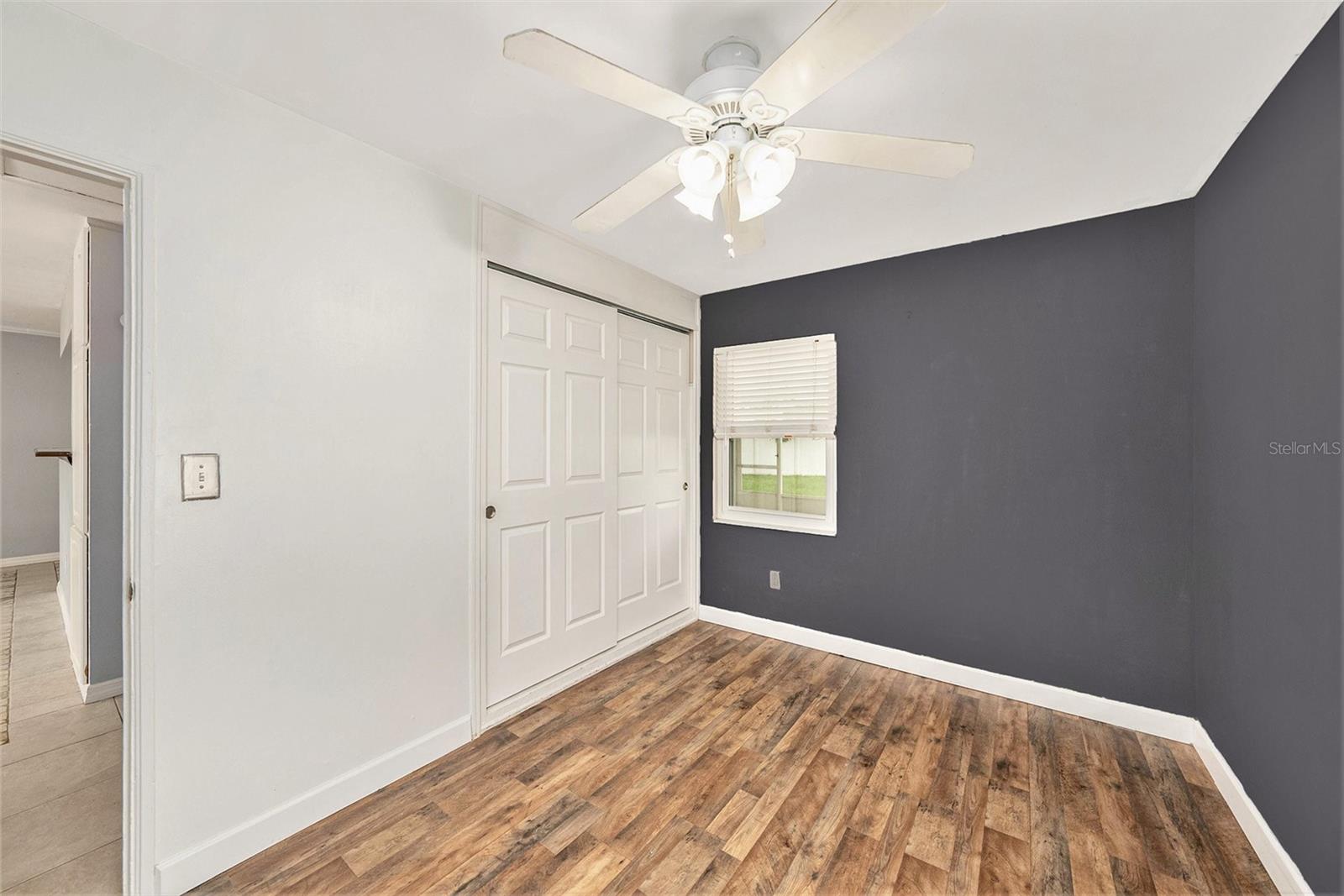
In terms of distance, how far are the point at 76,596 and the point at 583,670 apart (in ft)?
9.97

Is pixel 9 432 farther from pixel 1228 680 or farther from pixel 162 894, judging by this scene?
pixel 1228 680

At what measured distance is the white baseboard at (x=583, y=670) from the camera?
8.40 ft

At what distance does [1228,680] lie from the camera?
2016 millimetres

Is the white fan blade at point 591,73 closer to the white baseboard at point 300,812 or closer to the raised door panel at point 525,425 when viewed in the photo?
the raised door panel at point 525,425

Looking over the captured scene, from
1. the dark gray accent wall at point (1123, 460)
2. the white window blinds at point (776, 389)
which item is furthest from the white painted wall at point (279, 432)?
the dark gray accent wall at point (1123, 460)

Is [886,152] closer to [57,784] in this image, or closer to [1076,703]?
[1076,703]

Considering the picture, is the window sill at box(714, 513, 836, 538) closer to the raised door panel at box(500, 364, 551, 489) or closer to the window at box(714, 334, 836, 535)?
the window at box(714, 334, 836, 535)

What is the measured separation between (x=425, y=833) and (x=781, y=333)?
10.6ft

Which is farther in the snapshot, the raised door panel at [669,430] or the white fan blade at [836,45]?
the raised door panel at [669,430]

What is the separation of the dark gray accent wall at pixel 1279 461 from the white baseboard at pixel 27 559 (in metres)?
9.05

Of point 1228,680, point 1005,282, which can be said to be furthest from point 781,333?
point 1228,680

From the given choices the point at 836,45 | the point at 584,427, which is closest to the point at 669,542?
the point at 584,427

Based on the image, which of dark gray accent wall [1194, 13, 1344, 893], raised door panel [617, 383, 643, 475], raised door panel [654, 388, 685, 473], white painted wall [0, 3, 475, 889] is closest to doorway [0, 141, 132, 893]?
white painted wall [0, 3, 475, 889]

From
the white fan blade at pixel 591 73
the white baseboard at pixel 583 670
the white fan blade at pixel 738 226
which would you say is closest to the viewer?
the white fan blade at pixel 591 73
